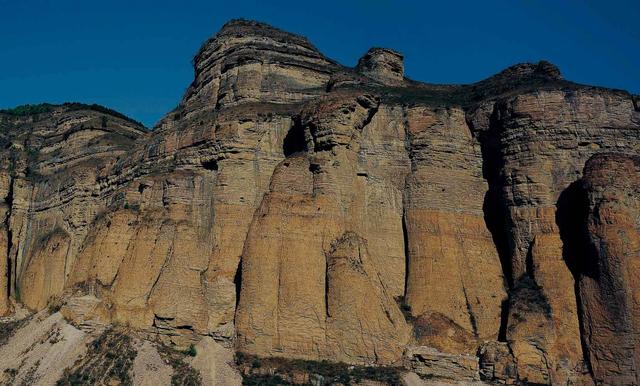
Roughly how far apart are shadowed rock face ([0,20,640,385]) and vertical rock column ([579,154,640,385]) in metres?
0.09

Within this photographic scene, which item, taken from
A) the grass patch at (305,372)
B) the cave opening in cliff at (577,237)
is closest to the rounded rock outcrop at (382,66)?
the cave opening in cliff at (577,237)

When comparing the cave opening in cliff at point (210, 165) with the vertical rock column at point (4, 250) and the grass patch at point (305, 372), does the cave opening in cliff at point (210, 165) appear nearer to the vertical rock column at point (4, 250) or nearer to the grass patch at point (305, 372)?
the grass patch at point (305, 372)

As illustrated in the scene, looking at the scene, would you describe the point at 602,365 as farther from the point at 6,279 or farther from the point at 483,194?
the point at 6,279

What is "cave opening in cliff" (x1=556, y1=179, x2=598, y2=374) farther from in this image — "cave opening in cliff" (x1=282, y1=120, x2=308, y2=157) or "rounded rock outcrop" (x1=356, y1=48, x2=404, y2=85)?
"rounded rock outcrop" (x1=356, y1=48, x2=404, y2=85)

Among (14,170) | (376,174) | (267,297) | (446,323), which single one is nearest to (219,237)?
(267,297)

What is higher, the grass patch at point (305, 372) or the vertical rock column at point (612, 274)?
the vertical rock column at point (612, 274)

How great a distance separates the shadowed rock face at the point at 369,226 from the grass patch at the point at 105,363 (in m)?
1.58

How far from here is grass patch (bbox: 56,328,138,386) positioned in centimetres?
4022

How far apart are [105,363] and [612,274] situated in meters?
24.2

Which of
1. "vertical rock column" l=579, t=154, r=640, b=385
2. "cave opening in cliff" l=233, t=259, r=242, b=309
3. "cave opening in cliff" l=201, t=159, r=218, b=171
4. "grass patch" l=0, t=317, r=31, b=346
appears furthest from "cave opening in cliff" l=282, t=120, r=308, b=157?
"grass patch" l=0, t=317, r=31, b=346

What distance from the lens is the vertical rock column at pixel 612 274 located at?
41781 mm

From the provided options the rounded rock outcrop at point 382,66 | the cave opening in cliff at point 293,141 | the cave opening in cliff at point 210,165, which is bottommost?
the cave opening in cliff at point 210,165

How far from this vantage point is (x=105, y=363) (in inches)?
1619

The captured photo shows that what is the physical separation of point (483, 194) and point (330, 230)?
1038cm
